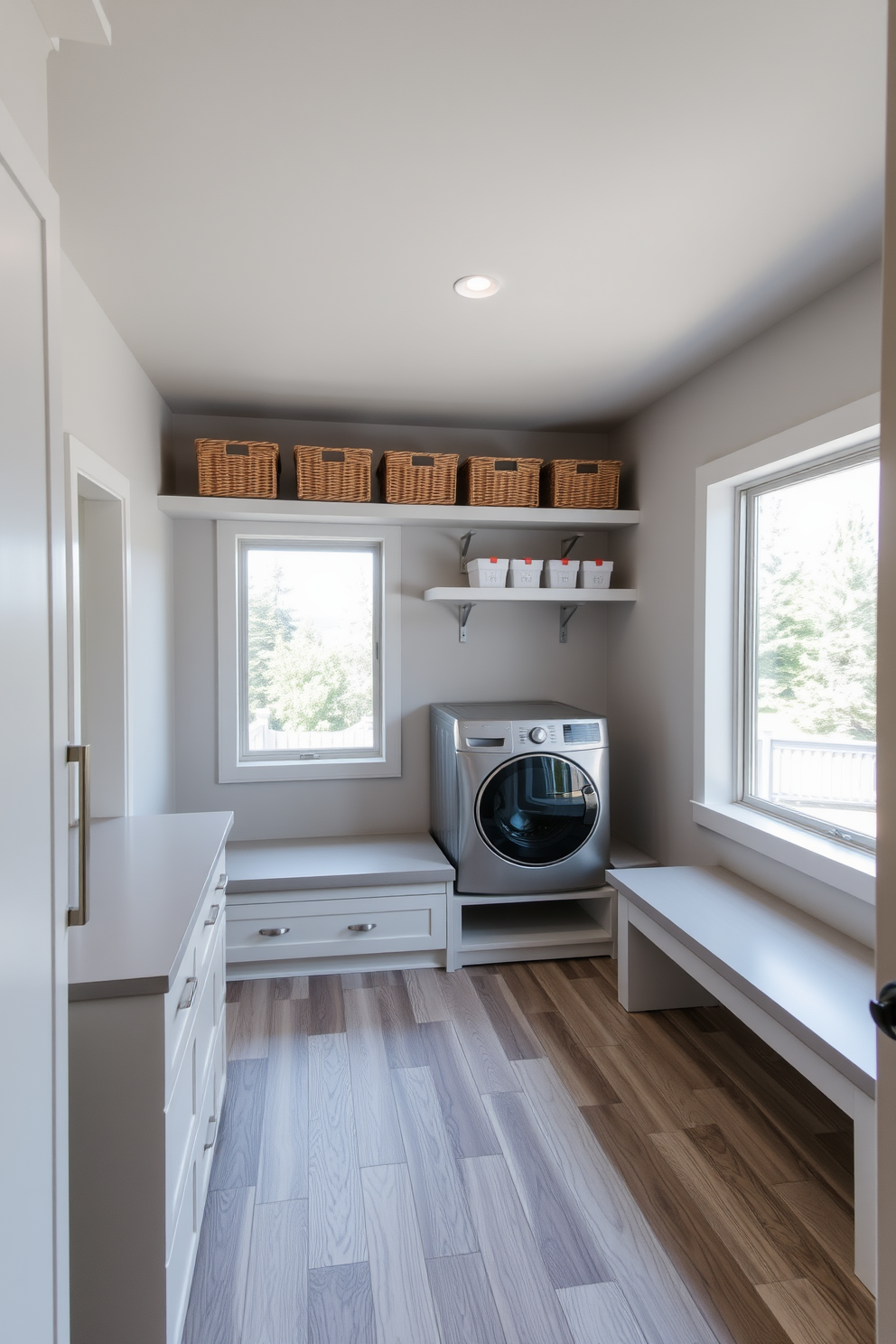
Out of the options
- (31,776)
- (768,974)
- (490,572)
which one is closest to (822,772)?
(768,974)

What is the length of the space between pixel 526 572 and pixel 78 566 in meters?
1.89

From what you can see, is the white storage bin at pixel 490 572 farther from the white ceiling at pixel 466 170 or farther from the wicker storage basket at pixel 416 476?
the white ceiling at pixel 466 170

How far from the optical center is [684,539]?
3131 millimetres

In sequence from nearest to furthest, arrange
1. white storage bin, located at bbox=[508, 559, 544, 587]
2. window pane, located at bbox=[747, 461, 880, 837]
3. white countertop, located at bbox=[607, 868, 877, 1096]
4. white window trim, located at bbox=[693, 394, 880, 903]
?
white countertop, located at bbox=[607, 868, 877, 1096]
window pane, located at bbox=[747, 461, 880, 837]
white window trim, located at bbox=[693, 394, 880, 903]
white storage bin, located at bbox=[508, 559, 544, 587]

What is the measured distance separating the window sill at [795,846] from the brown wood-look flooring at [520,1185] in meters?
0.66

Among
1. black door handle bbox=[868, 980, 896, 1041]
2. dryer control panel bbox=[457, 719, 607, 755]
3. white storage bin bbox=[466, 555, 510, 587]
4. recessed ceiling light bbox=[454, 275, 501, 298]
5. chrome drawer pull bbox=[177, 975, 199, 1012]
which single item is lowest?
chrome drawer pull bbox=[177, 975, 199, 1012]

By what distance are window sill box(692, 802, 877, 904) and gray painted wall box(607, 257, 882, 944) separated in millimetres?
74

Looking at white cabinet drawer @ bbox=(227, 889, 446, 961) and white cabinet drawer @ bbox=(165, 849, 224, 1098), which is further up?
white cabinet drawer @ bbox=(165, 849, 224, 1098)

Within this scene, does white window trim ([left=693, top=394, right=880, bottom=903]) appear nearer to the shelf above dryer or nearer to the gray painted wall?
the gray painted wall

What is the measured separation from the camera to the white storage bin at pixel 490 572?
344cm

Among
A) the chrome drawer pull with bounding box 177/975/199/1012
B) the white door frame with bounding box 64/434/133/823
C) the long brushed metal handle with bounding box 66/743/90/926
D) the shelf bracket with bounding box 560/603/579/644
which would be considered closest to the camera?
the long brushed metal handle with bounding box 66/743/90/926

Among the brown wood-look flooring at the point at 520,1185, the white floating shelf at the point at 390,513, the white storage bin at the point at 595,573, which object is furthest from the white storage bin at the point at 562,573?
the brown wood-look flooring at the point at 520,1185

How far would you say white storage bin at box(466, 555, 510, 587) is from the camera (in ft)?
11.3

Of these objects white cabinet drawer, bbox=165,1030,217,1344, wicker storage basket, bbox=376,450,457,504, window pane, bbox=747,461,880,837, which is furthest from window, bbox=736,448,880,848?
white cabinet drawer, bbox=165,1030,217,1344
